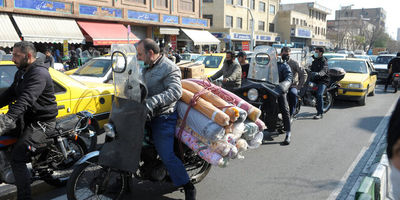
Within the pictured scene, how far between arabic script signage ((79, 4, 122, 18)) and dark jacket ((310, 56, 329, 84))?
703 inches

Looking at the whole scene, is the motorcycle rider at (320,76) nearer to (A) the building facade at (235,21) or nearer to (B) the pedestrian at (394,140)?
(B) the pedestrian at (394,140)

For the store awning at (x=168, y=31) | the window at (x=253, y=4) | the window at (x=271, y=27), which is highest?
the window at (x=253, y=4)

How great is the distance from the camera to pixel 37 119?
11.9 ft

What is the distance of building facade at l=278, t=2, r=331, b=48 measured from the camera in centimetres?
5686

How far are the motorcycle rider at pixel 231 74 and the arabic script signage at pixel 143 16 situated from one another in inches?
789

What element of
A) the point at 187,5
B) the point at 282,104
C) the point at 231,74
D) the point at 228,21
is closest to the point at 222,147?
the point at 282,104

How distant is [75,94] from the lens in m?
5.22

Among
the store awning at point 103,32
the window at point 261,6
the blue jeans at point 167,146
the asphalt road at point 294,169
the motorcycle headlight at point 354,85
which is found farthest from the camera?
the window at point 261,6

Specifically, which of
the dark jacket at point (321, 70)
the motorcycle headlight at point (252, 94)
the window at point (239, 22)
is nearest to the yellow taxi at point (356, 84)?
the dark jacket at point (321, 70)

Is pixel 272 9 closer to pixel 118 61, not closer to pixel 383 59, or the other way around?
pixel 383 59

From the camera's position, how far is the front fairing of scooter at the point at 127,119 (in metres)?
3.03

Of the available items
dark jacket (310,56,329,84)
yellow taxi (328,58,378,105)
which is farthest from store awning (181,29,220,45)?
dark jacket (310,56,329,84)

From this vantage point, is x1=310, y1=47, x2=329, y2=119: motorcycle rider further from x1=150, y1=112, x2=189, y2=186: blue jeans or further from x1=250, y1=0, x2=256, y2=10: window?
x1=250, y1=0, x2=256, y2=10: window

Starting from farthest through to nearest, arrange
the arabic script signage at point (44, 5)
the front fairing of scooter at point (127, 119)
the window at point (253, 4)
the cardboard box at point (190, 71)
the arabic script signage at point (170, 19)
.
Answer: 1. the window at point (253, 4)
2. the arabic script signage at point (170, 19)
3. the arabic script signage at point (44, 5)
4. the cardboard box at point (190, 71)
5. the front fairing of scooter at point (127, 119)
